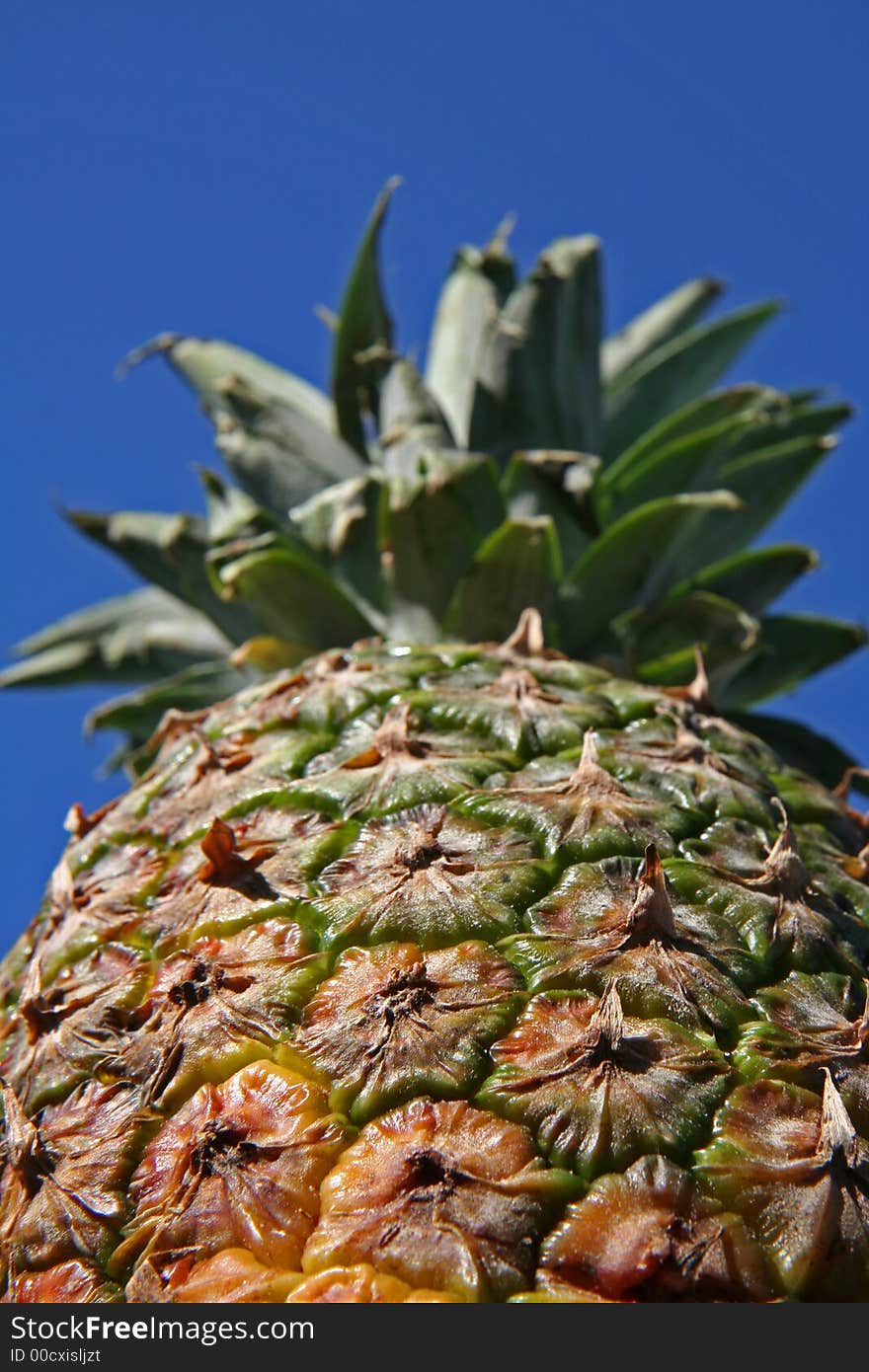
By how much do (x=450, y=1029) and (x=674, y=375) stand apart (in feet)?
12.2

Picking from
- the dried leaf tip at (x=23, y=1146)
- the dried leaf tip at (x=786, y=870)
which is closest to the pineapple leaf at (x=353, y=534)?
the dried leaf tip at (x=786, y=870)

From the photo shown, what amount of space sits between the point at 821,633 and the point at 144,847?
8.75 ft

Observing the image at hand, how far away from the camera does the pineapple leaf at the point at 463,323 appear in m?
5.26

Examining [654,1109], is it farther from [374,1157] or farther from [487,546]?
[487,546]

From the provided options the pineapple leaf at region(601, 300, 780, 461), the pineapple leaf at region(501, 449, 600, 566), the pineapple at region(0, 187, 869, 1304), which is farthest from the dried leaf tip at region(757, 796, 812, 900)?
the pineapple leaf at region(601, 300, 780, 461)

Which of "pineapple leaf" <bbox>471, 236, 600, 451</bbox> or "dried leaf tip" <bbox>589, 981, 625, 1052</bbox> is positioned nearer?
"dried leaf tip" <bbox>589, 981, 625, 1052</bbox>

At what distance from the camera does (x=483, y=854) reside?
3.01m

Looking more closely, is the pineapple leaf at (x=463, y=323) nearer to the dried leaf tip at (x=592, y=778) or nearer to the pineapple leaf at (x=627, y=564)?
the pineapple leaf at (x=627, y=564)

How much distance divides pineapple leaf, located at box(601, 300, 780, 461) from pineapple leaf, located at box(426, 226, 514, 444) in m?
0.63

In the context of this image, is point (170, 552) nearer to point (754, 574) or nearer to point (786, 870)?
point (754, 574)

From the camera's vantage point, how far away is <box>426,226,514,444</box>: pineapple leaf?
17.3 feet

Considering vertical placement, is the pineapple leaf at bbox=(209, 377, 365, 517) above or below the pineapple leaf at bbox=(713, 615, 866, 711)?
above

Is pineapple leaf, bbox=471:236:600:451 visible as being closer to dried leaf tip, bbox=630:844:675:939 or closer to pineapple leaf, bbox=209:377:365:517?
pineapple leaf, bbox=209:377:365:517

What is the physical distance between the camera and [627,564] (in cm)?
445
